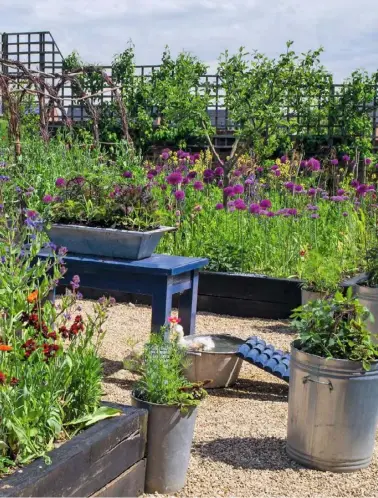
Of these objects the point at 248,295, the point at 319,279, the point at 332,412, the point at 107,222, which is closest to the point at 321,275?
the point at 319,279

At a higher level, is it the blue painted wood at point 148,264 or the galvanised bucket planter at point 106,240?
the galvanised bucket planter at point 106,240

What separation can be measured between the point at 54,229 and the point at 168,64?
1048 centimetres

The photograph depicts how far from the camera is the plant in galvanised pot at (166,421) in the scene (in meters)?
2.99

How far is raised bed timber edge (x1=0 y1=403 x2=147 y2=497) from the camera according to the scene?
231cm

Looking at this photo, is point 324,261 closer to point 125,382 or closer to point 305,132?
point 125,382

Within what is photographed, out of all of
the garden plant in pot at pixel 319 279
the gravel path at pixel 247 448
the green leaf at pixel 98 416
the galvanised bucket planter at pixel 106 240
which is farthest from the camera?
the garden plant in pot at pixel 319 279

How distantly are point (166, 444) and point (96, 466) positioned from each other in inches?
18.1

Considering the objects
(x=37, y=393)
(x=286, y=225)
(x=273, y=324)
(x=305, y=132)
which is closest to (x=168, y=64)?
(x=305, y=132)

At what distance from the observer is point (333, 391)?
10.6 ft

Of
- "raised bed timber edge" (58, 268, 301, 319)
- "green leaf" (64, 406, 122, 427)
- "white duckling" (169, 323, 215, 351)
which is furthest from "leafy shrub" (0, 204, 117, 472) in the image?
"raised bed timber edge" (58, 268, 301, 319)

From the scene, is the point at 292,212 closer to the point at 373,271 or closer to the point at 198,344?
the point at 373,271

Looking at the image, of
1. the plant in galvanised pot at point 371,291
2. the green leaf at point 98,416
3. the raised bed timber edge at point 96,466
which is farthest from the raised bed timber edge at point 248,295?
the green leaf at point 98,416

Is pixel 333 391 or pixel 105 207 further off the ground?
pixel 105 207

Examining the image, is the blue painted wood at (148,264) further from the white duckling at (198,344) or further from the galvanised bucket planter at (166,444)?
the galvanised bucket planter at (166,444)
